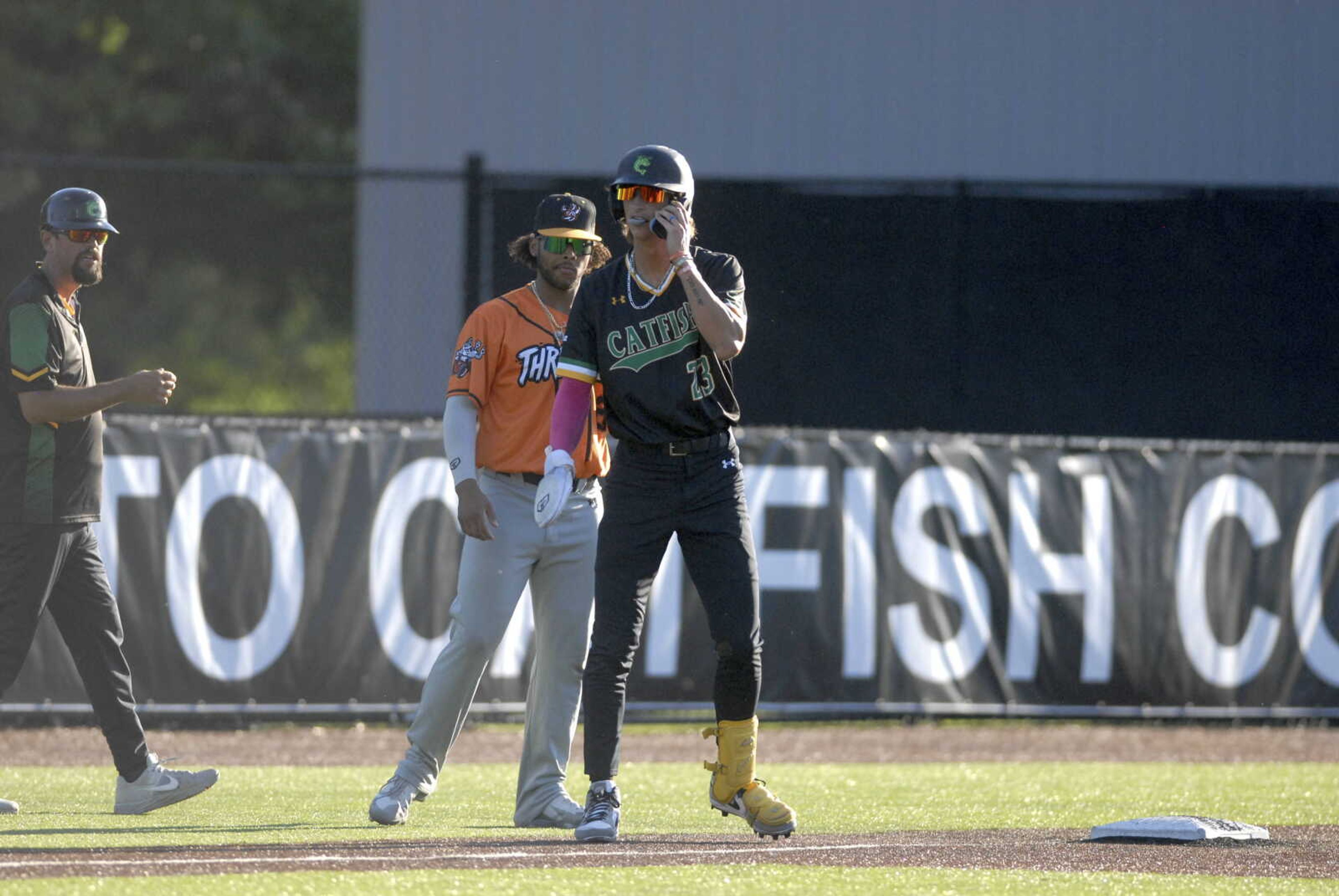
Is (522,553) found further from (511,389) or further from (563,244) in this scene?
(563,244)

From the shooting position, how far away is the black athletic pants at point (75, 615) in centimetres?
754

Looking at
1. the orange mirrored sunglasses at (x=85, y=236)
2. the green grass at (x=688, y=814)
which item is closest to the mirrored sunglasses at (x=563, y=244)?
the orange mirrored sunglasses at (x=85, y=236)

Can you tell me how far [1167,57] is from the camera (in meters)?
16.3

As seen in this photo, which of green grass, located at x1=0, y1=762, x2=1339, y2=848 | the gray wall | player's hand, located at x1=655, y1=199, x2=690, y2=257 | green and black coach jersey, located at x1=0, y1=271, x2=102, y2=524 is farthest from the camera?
the gray wall

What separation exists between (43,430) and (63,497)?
10.8 inches

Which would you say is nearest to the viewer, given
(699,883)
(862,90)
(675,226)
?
(699,883)

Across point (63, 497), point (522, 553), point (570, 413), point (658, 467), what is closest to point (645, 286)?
point (570, 413)

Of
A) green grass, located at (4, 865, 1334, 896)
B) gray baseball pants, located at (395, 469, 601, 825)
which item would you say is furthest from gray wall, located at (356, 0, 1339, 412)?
green grass, located at (4, 865, 1334, 896)

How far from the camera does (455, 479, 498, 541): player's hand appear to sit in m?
7.09

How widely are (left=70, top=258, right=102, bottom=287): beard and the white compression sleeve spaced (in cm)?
152

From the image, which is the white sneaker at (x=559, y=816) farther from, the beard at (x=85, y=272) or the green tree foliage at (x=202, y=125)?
the green tree foliage at (x=202, y=125)

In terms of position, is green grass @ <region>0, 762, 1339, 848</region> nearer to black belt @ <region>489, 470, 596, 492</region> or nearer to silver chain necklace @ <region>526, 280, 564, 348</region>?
black belt @ <region>489, 470, 596, 492</region>

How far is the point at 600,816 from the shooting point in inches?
264

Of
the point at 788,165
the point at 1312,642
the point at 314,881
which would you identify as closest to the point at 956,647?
the point at 1312,642
